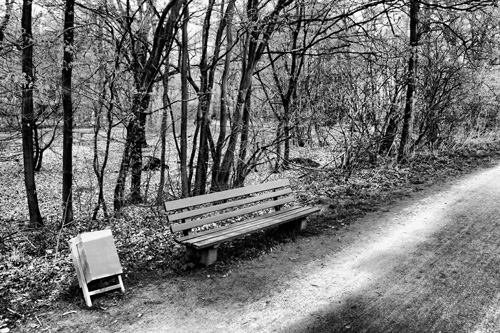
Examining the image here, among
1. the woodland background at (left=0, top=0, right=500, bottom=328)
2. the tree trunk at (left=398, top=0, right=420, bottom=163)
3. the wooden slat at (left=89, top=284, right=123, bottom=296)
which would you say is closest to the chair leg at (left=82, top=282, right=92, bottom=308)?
the wooden slat at (left=89, top=284, right=123, bottom=296)

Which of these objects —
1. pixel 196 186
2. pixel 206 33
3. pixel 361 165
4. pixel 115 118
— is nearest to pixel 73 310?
pixel 115 118

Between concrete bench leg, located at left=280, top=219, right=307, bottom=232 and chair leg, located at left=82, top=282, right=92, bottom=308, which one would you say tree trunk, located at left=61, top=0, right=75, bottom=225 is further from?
concrete bench leg, located at left=280, top=219, right=307, bottom=232

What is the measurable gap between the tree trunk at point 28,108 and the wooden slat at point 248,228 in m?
3.85

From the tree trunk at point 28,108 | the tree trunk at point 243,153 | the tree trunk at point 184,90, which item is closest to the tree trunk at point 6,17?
the tree trunk at point 28,108

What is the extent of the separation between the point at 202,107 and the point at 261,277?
449cm

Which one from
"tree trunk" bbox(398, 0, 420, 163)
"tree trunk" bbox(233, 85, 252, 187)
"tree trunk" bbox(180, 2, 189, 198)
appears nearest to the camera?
"tree trunk" bbox(180, 2, 189, 198)

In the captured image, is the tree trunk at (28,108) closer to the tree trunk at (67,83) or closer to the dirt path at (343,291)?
the tree trunk at (67,83)

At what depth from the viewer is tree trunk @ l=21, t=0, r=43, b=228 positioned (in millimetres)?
6039

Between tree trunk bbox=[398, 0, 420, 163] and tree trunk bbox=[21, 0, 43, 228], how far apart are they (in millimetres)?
7468

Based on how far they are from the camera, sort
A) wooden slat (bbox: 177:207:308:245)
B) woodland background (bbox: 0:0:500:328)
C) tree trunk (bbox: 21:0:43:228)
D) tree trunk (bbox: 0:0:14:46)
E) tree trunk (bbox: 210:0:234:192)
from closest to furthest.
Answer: wooden slat (bbox: 177:207:308:245), woodland background (bbox: 0:0:500:328), tree trunk (bbox: 21:0:43:228), tree trunk (bbox: 0:0:14:46), tree trunk (bbox: 210:0:234:192)

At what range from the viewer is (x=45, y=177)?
1380 cm

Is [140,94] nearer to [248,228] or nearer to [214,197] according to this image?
[214,197]

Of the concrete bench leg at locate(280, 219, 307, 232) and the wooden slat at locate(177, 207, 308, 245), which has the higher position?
the wooden slat at locate(177, 207, 308, 245)

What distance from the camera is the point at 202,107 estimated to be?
7.59 m
